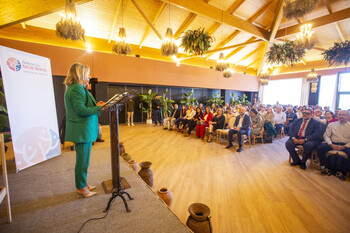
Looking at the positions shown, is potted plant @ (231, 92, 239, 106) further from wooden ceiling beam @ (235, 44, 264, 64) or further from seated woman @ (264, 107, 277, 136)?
seated woman @ (264, 107, 277, 136)

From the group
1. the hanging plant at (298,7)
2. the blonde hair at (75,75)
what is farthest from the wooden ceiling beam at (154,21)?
the blonde hair at (75,75)

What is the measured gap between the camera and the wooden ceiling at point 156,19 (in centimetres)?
548

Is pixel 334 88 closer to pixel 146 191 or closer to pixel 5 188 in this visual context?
pixel 146 191

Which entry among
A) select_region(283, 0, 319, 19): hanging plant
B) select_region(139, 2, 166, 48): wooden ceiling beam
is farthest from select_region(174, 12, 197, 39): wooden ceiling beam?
select_region(283, 0, 319, 19): hanging plant

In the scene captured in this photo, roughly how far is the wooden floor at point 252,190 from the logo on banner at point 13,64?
2.90 metres

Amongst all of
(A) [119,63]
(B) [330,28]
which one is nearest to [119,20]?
(A) [119,63]

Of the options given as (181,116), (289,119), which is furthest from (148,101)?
(289,119)

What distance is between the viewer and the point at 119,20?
6.83m

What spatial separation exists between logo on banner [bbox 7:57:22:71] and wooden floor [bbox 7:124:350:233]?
2.90 m

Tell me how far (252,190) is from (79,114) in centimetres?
281

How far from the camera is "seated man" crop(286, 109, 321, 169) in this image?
3629 mm

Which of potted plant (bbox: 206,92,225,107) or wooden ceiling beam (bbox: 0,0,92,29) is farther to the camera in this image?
potted plant (bbox: 206,92,225,107)

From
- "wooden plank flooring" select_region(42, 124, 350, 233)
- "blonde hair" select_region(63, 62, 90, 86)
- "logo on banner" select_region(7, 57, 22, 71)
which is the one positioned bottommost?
"wooden plank flooring" select_region(42, 124, 350, 233)

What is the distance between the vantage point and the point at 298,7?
110 inches
